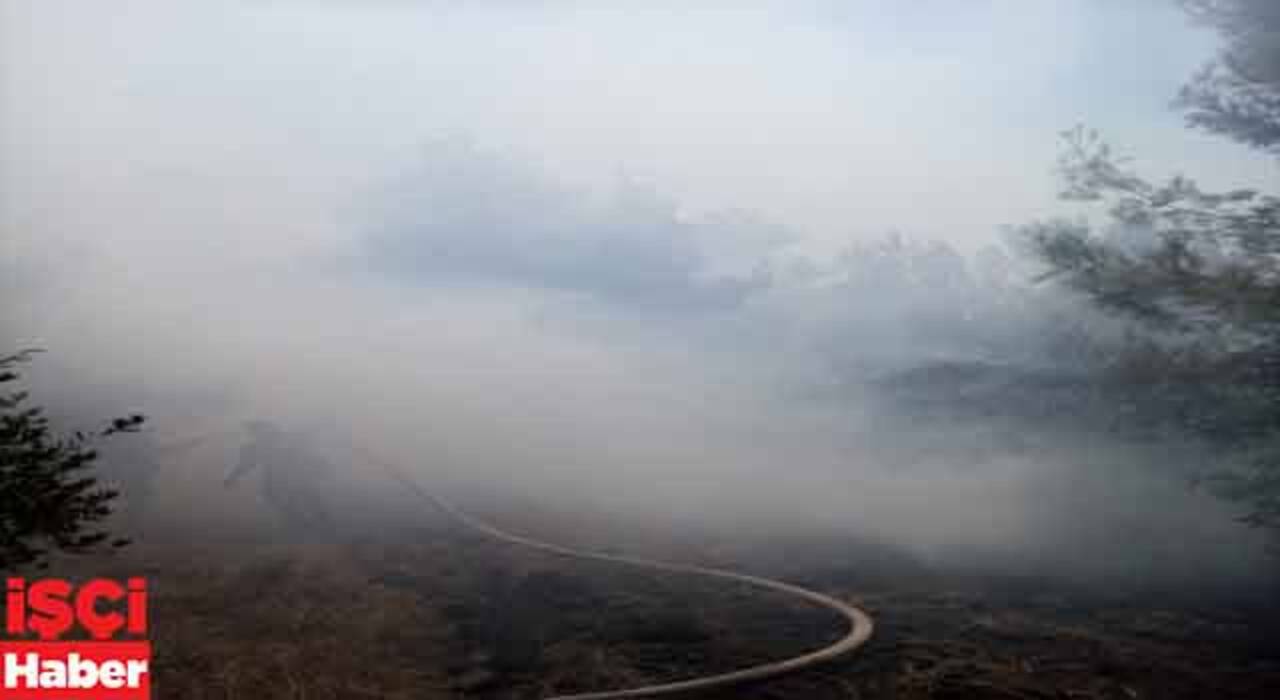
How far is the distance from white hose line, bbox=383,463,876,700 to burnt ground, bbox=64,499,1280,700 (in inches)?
7.6

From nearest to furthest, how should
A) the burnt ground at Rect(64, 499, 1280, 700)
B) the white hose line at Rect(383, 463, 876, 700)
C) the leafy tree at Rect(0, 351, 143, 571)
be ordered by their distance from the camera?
the leafy tree at Rect(0, 351, 143, 571)
the white hose line at Rect(383, 463, 876, 700)
the burnt ground at Rect(64, 499, 1280, 700)

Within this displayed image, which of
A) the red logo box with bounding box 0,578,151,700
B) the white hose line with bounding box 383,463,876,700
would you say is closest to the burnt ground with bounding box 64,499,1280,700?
the white hose line with bounding box 383,463,876,700

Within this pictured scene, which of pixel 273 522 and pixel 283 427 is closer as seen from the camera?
pixel 273 522

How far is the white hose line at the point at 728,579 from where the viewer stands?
7051 mm

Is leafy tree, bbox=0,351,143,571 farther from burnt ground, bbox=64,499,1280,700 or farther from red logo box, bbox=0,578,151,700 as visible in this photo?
burnt ground, bbox=64,499,1280,700

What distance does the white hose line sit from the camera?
705 centimetres

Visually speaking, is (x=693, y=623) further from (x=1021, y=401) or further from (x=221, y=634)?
(x=1021, y=401)

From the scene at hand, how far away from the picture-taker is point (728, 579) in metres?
12.1

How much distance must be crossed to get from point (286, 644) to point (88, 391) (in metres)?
23.1

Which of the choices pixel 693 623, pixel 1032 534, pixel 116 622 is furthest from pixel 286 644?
pixel 1032 534

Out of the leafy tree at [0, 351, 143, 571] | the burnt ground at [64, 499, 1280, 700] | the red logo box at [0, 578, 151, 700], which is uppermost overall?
the leafy tree at [0, 351, 143, 571]

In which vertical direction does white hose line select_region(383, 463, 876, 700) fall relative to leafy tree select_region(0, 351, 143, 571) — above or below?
below

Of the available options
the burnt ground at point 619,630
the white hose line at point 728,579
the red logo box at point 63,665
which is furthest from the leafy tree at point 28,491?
the white hose line at point 728,579

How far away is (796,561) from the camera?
13.9 m
